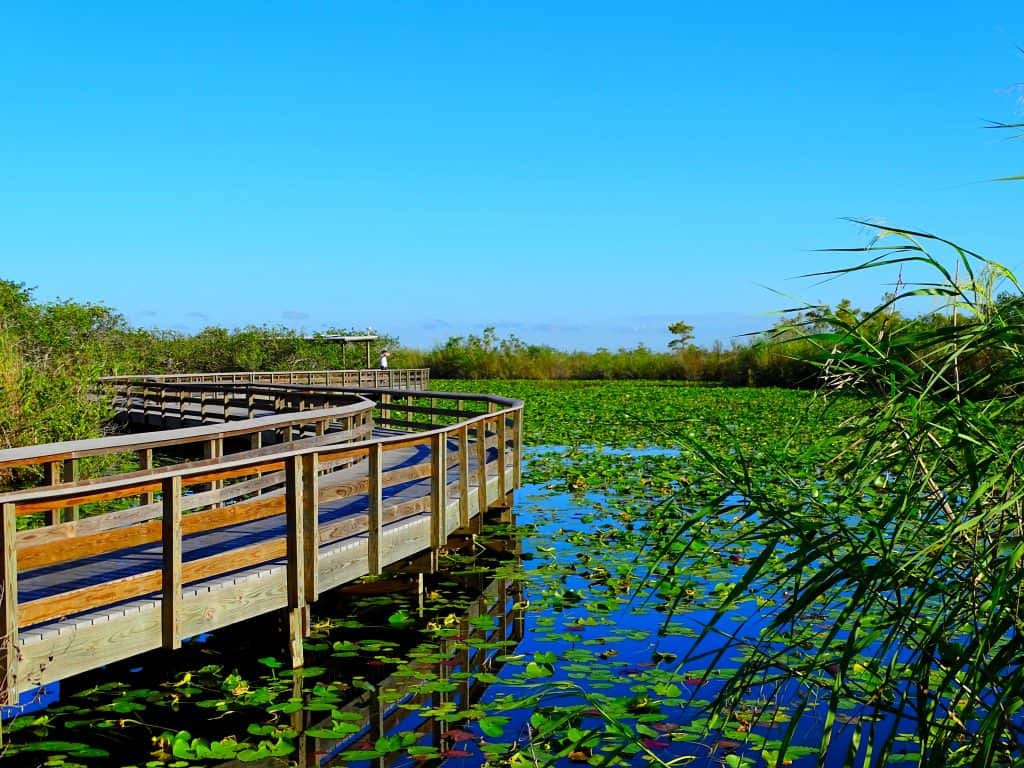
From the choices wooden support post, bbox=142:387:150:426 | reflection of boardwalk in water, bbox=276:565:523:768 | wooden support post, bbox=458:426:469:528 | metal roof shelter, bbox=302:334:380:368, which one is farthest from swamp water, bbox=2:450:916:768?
metal roof shelter, bbox=302:334:380:368

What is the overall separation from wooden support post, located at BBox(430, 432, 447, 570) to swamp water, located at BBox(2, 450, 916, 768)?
436 mm

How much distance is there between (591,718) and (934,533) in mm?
3464

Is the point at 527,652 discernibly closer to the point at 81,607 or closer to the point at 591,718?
the point at 591,718

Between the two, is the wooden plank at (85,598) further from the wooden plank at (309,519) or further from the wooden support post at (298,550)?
the wooden plank at (309,519)

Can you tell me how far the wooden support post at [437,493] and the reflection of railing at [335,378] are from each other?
17848 mm

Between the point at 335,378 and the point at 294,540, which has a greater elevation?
the point at 335,378

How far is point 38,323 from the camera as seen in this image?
27531 millimetres

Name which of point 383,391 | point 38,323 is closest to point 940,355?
point 383,391

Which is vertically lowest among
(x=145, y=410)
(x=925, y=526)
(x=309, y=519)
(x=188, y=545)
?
(x=188, y=545)

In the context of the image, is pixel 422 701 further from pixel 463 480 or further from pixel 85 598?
pixel 463 480

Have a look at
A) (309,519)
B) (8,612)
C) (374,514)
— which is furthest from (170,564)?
(374,514)

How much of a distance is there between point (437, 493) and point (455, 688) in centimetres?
286

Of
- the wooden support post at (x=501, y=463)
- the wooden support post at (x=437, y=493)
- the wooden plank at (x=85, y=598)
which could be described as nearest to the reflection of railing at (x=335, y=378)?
the wooden support post at (x=501, y=463)

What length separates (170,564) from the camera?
228 inches
